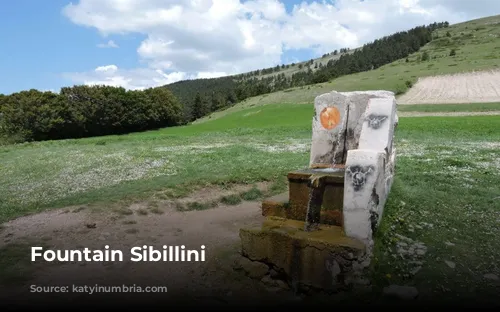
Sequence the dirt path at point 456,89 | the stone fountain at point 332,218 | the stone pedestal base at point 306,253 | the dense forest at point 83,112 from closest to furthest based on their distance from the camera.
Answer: the stone pedestal base at point 306,253 < the stone fountain at point 332,218 < the dense forest at point 83,112 < the dirt path at point 456,89

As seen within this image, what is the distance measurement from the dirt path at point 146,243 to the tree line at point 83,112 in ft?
184

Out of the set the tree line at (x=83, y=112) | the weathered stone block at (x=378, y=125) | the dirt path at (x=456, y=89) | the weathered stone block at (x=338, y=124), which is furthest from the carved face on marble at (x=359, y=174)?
the dirt path at (x=456, y=89)

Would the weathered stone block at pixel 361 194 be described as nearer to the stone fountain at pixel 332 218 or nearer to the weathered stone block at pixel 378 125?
the stone fountain at pixel 332 218

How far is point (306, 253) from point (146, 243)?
5.29m

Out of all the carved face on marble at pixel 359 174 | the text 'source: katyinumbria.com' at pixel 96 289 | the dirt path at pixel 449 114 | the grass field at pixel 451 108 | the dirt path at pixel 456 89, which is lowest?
the text 'source: katyinumbria.com' at pixel 96 289

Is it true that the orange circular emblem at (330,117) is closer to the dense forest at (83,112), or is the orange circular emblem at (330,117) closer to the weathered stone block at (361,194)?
the weathered stone block at (361,194)

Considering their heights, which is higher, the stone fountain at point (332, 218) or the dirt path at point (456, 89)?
the dirt path at point (456, 89)

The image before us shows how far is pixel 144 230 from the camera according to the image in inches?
506

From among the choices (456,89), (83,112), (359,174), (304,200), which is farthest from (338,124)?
(83,112)

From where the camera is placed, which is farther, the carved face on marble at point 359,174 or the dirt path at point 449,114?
the dirt path at point 449,114

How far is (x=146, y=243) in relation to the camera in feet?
38.7

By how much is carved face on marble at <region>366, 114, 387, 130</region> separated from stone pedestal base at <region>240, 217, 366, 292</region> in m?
2.95

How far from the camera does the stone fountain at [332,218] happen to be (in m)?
8.59

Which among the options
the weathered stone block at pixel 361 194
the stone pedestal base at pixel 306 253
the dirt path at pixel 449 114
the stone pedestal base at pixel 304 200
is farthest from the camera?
the dirt path at pixel 449 114
